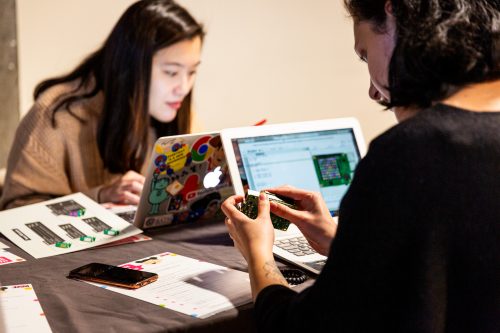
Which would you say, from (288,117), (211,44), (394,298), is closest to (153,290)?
(394,298)

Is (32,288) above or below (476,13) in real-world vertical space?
below

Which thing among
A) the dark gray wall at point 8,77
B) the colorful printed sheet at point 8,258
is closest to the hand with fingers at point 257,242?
the colorful printed sheet at point 8,258

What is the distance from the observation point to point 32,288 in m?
1.13

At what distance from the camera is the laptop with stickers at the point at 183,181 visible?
1456 mm

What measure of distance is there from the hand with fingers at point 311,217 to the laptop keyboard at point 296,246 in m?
0.09

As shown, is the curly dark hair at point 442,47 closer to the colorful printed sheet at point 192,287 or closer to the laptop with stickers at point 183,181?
the colorful printed sheet at point 192,287

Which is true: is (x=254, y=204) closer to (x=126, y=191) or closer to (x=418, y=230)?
(x=418, y=230)

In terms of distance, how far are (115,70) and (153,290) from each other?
113 centimetres

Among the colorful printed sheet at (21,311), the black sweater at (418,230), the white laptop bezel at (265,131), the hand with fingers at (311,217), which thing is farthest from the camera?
the white laptop bezel at (265,131)

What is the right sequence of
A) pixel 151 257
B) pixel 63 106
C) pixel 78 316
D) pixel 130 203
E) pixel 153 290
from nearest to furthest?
pixel 78 316, pixel 153 290, pixel 151 257, pixel 130 203, pixel 63 106

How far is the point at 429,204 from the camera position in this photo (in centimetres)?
75

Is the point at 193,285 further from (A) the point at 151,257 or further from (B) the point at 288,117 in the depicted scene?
(B) the point at 288,117

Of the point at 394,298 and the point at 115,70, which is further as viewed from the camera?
the point at 115,70

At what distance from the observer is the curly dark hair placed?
82 cm
